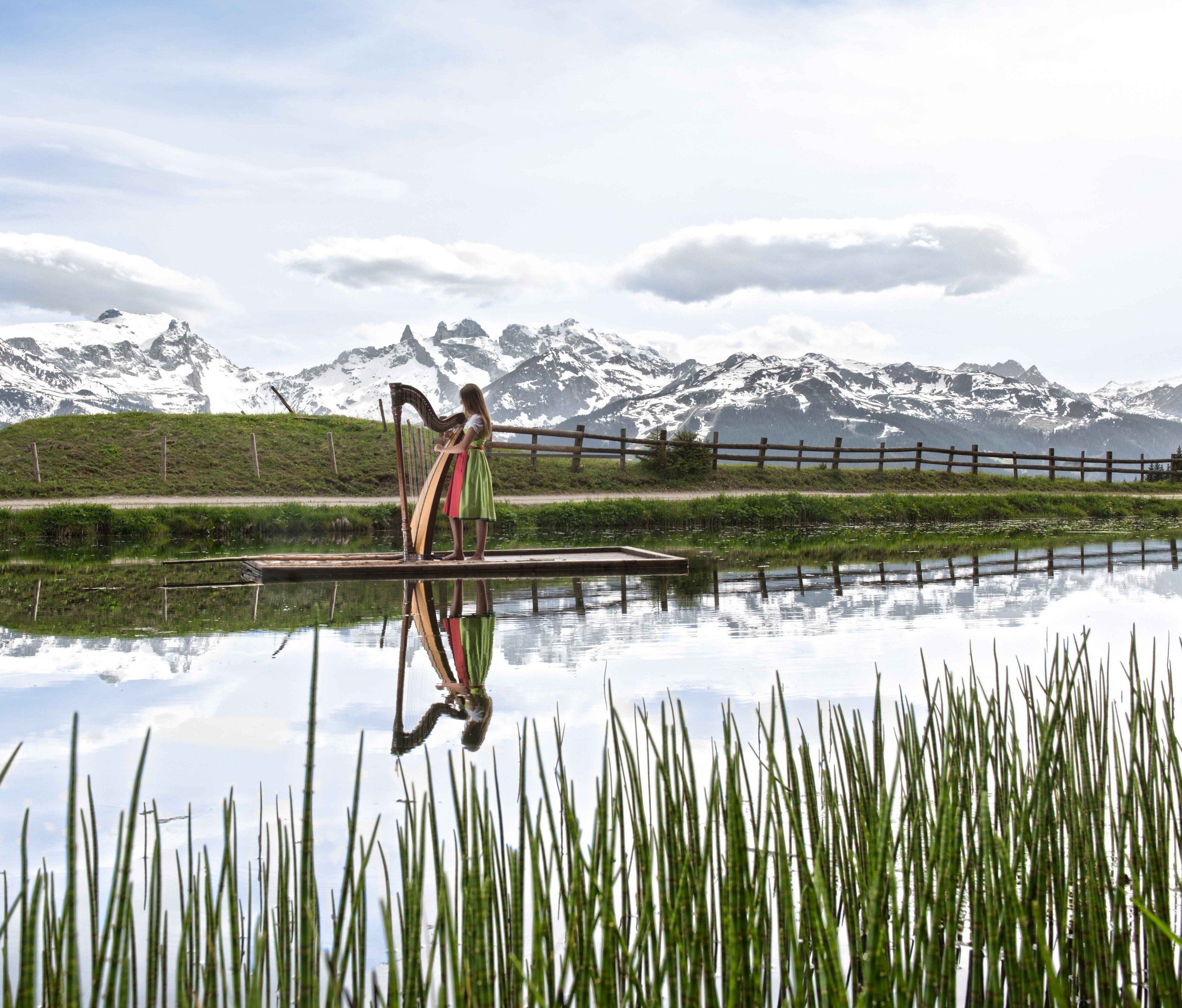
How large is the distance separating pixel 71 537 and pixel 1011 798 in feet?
55.5

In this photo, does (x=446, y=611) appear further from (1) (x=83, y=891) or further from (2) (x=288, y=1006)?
(2) (x=288, y=1006)

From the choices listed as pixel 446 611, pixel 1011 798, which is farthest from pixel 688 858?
pixel 446 611

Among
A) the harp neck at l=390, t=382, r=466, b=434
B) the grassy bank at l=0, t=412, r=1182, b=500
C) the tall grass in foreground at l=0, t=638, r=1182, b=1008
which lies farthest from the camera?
the grassy bank at l=0, t=412, r=1182, b=500

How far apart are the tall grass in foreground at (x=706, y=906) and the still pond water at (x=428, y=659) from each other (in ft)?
1.18

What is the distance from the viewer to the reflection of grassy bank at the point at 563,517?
55.4ft

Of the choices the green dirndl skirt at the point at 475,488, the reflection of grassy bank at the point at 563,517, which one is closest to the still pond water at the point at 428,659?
the green dirndl skirt at the point at 475,488

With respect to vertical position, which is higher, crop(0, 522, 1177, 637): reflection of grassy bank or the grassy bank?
the grassy bank

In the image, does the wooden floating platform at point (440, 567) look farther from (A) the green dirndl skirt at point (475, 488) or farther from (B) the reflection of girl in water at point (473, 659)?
(B) the reflection of girl in water at point (473, 659)

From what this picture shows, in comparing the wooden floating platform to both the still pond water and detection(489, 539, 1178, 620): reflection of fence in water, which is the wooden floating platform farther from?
detection(489, 539, 1178, 620): reflection of fence in water

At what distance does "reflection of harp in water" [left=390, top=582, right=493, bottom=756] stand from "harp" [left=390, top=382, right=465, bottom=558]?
291 cm

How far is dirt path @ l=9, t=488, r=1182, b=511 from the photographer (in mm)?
20125

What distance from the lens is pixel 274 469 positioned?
1057 inches

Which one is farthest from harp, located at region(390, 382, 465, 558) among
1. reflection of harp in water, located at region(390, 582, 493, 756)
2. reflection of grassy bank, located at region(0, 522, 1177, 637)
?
reflection of harp in water, located at region(390, 582, 493, 756)

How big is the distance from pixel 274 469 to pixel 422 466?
1607 cm
